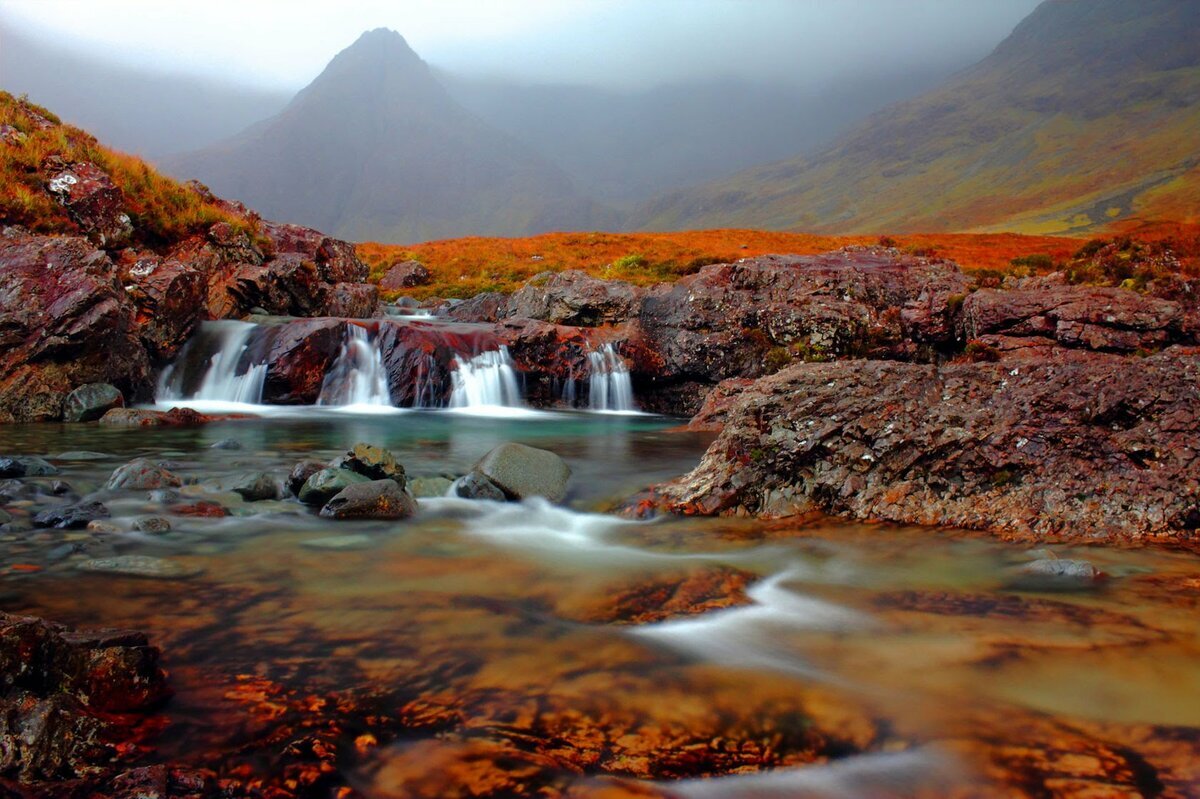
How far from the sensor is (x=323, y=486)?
830 centimetres

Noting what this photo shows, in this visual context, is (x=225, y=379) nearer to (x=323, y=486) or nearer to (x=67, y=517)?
(x=323, y=486)

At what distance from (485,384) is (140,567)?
14.0m

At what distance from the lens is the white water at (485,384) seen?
19.5 metres

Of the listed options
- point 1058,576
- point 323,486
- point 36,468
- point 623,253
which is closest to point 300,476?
point 323,486

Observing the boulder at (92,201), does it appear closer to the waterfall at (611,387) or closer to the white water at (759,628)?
the waterfall at (611,387)

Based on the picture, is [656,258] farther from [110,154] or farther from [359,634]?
[359,634]

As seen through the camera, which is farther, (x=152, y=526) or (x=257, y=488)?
(x=257, y=488)

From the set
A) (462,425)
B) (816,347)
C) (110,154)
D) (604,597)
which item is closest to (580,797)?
(604,597)

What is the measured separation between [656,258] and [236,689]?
3675 cm

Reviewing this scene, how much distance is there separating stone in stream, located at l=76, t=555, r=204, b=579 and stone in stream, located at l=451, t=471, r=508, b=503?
353 cm

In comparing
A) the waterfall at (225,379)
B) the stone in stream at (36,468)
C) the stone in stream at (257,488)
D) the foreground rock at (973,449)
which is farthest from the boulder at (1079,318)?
the waterfall at (225,379)

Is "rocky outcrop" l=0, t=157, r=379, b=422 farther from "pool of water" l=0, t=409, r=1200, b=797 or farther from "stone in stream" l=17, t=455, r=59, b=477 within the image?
"pool of water" l=0, t=409, r=1200, b=797

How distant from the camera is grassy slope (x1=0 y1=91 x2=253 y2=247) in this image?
17.7 meters

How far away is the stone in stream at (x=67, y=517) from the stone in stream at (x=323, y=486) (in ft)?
6.45
